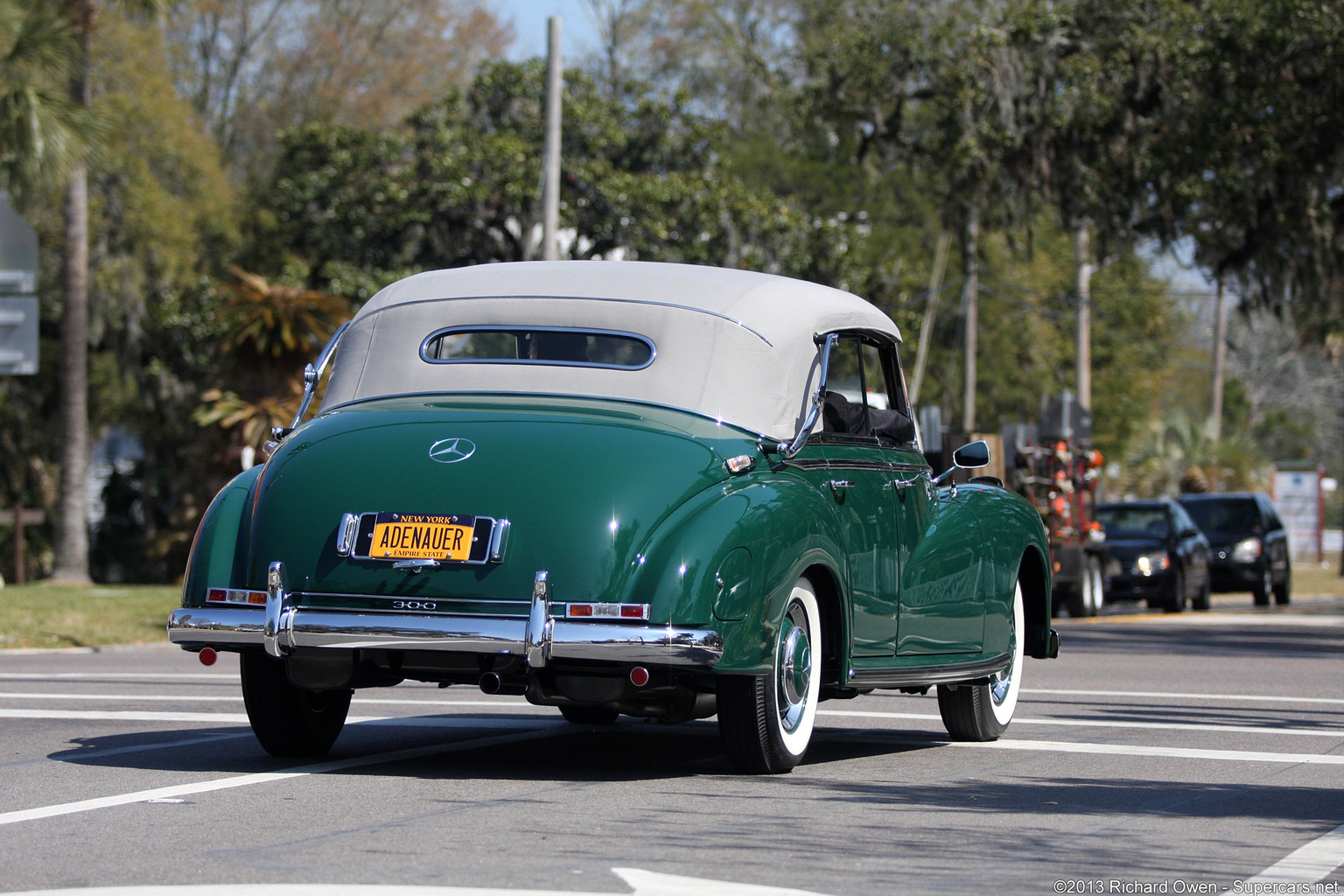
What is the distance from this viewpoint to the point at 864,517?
7.98 meters

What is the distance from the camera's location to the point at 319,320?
2797cm

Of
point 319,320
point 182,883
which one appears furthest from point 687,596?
point 319,320

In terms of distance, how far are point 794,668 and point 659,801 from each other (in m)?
0.97

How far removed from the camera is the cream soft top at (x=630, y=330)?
7730mm

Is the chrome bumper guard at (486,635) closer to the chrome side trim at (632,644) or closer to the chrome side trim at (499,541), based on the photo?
the chrome side trim at (632,644)

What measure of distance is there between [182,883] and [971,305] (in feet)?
113

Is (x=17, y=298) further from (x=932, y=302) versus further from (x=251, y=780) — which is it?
(x=932, y=302)

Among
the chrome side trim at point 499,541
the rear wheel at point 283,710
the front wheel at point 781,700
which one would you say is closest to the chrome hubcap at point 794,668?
the front wheel at point 781,700

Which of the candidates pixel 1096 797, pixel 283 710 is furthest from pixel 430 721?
pixel 1096 797

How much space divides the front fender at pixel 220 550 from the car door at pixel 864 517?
2439mm

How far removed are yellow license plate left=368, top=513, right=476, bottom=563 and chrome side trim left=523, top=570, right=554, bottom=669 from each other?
0.33 metres

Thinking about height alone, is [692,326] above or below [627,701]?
above

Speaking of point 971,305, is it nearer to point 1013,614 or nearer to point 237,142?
point 237,142

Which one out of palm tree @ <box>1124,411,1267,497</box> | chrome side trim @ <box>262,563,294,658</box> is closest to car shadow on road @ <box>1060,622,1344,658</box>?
chrome side trim @ <box>262,563,294,658</box>
